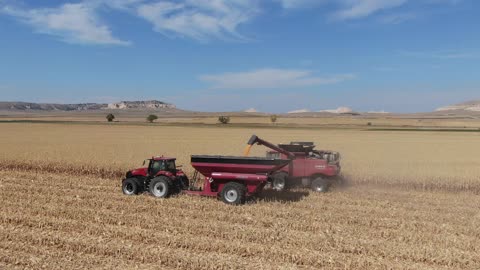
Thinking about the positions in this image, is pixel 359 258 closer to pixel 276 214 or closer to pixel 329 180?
pixel 276 214

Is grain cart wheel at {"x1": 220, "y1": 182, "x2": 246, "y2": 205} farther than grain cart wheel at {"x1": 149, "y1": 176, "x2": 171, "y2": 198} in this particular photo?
No

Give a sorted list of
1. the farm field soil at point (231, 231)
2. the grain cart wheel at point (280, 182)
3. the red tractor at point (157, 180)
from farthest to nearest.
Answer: the grain cart wheel at point (280, 182) < the red tractor at point (157, 180) < the farm field soil at point (231, 231)

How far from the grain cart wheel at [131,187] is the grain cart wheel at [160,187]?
0.52m

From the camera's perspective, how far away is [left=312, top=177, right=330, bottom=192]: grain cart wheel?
A: 1678cm

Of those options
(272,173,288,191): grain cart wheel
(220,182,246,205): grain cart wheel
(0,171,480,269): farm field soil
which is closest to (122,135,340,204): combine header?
(220,182,246,205): grain cart wheel

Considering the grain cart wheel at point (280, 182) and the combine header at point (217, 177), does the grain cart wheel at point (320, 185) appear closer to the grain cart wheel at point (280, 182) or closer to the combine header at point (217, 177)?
the grain cart wheel at point (280, 182)

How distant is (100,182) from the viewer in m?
17.9

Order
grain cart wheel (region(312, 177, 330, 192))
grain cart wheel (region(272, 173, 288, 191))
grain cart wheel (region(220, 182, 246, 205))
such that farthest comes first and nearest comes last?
grain cart wheel (region(272, 173, 288, 191)) → grain cart wheel (region(312, 177, 330, 192)) → grain cart wheel (region(220, 182, 246, 205))

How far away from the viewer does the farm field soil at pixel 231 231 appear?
8.67 meters

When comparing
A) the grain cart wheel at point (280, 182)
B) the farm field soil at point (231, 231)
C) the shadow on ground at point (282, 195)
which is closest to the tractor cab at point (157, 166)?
the farm field soil at point (231, 231)

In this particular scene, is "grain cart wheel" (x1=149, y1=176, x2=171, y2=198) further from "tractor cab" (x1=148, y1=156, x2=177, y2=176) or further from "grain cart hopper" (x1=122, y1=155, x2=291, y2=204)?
"tractor cab" (x1=148, y1=156, x2=177, y2=176)

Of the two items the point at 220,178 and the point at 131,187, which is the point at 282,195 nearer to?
the point at 220,178

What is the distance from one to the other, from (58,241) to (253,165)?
654 centimetres

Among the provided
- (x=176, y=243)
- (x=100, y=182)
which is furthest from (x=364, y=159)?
(x=176, y=243)
